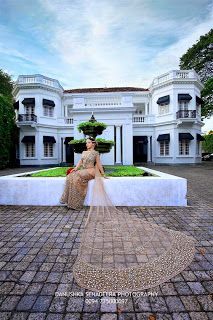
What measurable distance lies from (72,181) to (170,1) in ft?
22.7

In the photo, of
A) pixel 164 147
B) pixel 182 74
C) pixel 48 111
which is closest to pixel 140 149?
pixel 164 147

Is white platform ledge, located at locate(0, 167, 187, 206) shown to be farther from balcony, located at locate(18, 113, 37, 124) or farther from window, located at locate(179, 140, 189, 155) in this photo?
window, located at locate(179, 140, 189, 155)

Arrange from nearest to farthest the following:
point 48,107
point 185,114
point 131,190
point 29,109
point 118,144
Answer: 1. point 131,190
2. point 118,144
3. point 185,114
4. point 29,109
5. point 48,107

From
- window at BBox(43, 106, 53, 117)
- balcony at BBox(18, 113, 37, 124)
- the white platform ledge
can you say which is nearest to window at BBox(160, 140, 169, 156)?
window at BBox(43, 106, 53, 117)

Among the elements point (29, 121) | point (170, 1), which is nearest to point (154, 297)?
point (170, 1)

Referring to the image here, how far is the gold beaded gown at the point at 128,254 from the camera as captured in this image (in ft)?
8.36

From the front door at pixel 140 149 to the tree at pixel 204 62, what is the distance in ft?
28.5

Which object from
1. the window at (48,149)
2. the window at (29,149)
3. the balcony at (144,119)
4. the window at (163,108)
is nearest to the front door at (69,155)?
the window at (48,149)

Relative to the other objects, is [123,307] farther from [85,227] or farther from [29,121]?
[29,121]

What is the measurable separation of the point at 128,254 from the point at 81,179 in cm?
303

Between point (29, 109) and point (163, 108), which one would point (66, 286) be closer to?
point (29, 109)

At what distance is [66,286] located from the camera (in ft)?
8.07

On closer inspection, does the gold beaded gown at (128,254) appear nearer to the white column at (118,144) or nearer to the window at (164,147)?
the white column at (118,144)

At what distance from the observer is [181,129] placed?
23.4 meters
